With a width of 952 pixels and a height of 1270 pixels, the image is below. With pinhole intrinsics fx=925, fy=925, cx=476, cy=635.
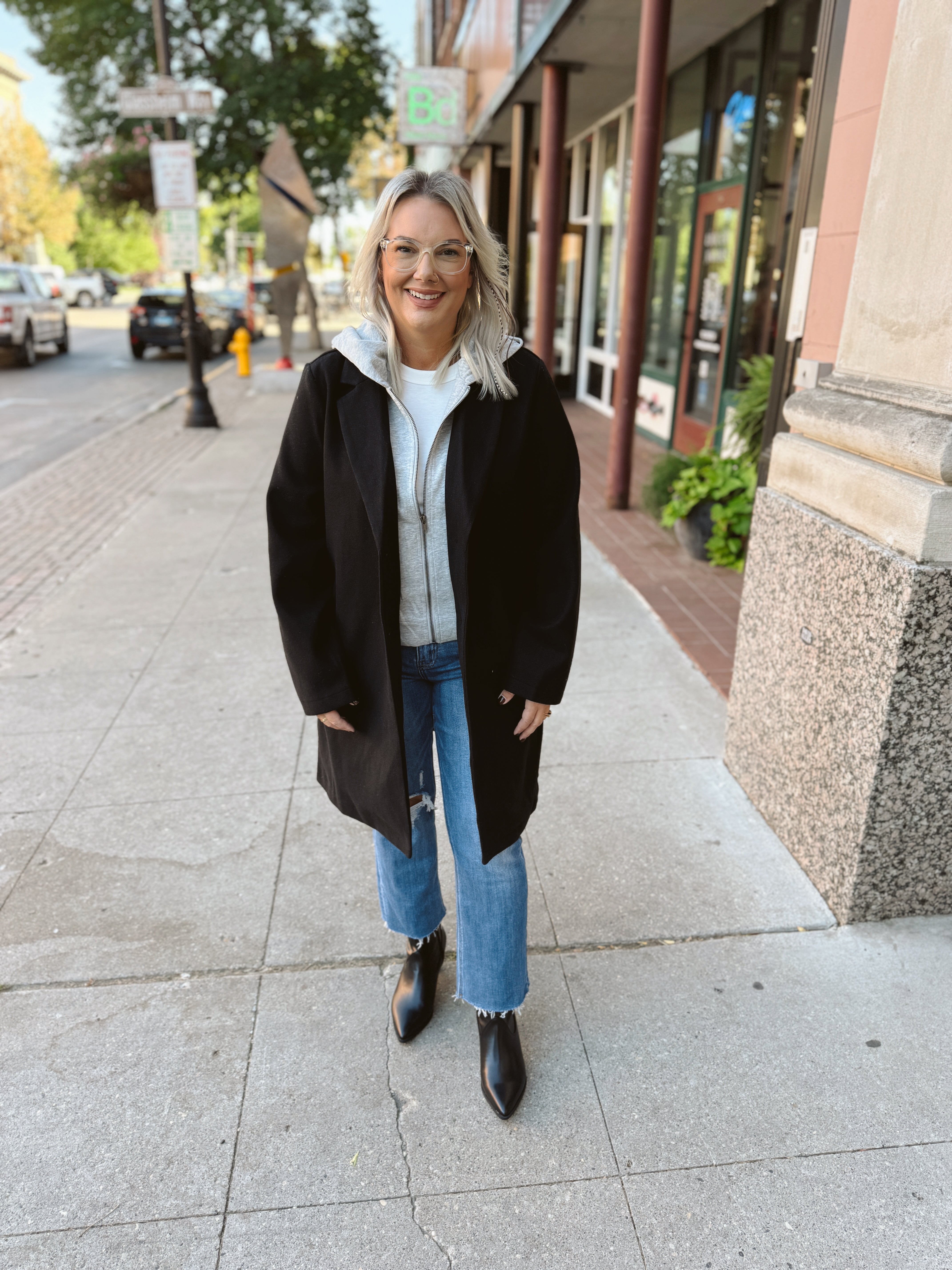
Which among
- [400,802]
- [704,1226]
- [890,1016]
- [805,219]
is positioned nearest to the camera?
[704,1226]

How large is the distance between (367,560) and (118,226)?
97.2ft

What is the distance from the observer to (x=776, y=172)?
7582 millimetres

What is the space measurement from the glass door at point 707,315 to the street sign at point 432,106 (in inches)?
232

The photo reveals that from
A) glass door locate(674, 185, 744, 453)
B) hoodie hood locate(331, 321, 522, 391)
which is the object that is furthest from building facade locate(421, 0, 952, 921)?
glass door locate(674, 185, 744, 453)

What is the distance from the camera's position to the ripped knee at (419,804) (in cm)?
226

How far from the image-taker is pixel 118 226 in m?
27.2

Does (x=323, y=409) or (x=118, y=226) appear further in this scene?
(x=118, y=226)

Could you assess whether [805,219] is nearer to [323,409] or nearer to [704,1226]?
[323,409]

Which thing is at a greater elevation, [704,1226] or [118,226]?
[118,226]

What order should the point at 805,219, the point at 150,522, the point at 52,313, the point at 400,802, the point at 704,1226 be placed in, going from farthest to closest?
the point at 52,313, the point at 150,522, the point at 805,219, the point at 400,802, the point at 704,1226

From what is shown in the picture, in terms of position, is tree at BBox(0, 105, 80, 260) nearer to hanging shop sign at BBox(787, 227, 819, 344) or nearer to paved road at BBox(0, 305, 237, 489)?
paved road at BBox(0, 305, 237, 489)

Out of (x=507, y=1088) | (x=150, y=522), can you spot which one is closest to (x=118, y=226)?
(x=150, y=522)

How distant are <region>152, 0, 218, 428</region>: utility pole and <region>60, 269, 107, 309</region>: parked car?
119 ft

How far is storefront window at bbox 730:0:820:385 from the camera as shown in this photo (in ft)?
23.2
